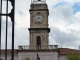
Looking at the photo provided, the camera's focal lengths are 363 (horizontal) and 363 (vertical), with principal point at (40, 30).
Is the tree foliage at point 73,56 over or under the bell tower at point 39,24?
under

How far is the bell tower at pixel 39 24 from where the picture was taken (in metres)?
59.3

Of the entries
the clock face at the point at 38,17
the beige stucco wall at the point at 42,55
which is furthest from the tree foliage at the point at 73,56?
the clock face at the point at 38,17

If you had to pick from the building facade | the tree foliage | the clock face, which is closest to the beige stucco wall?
the building facade

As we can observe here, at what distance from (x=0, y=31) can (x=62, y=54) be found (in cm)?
5715

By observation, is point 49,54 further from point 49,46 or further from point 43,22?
point 43,22

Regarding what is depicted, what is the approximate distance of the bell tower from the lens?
59.3m

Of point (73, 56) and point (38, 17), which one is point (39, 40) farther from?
point (73, 56)

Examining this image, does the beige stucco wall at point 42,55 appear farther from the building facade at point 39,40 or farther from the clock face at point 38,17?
the clock face at point 38,17

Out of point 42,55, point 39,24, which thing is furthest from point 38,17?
point 42,55

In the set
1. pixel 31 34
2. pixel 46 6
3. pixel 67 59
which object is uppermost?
pixel 46 6

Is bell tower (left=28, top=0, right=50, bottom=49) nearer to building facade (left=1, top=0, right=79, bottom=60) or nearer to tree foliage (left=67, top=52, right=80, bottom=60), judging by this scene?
building facade (left=1, top=0, right=79, bottom=60)

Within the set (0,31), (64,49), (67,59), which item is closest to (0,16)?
(0,31)

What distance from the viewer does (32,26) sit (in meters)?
59.9

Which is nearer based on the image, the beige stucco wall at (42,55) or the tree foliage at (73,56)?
the tree foliage at (73,56)
